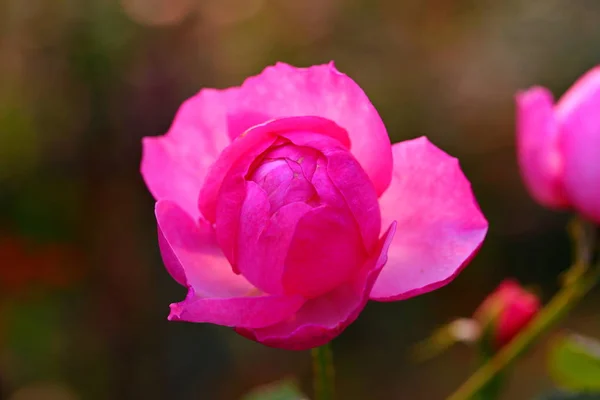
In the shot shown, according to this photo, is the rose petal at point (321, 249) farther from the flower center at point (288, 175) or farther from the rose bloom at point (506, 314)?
the rose bloom at point (506, 314)

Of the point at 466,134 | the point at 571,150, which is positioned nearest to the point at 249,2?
the point at 466,134

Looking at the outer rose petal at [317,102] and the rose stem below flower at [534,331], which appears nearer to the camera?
the outer rose petal at [317,102]

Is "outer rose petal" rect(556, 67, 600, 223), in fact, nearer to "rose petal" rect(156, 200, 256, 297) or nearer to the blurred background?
"rose petal" rect(156, 200, 256, 297)

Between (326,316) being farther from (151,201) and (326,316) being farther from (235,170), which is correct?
(151,201)

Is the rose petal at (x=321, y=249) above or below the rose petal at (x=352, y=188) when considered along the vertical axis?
below

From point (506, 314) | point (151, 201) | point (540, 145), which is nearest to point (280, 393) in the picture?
point (506, 314)

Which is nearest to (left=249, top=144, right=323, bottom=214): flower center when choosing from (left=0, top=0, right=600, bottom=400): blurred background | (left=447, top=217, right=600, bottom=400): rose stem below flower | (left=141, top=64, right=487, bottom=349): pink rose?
(left=141, top=64, right=487, bottom=349): pink rose

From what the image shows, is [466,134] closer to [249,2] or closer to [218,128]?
[249,2]

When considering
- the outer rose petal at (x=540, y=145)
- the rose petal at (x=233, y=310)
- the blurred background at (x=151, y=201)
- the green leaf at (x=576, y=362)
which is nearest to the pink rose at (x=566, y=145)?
the outer rose petal at (x=540, y=145)
